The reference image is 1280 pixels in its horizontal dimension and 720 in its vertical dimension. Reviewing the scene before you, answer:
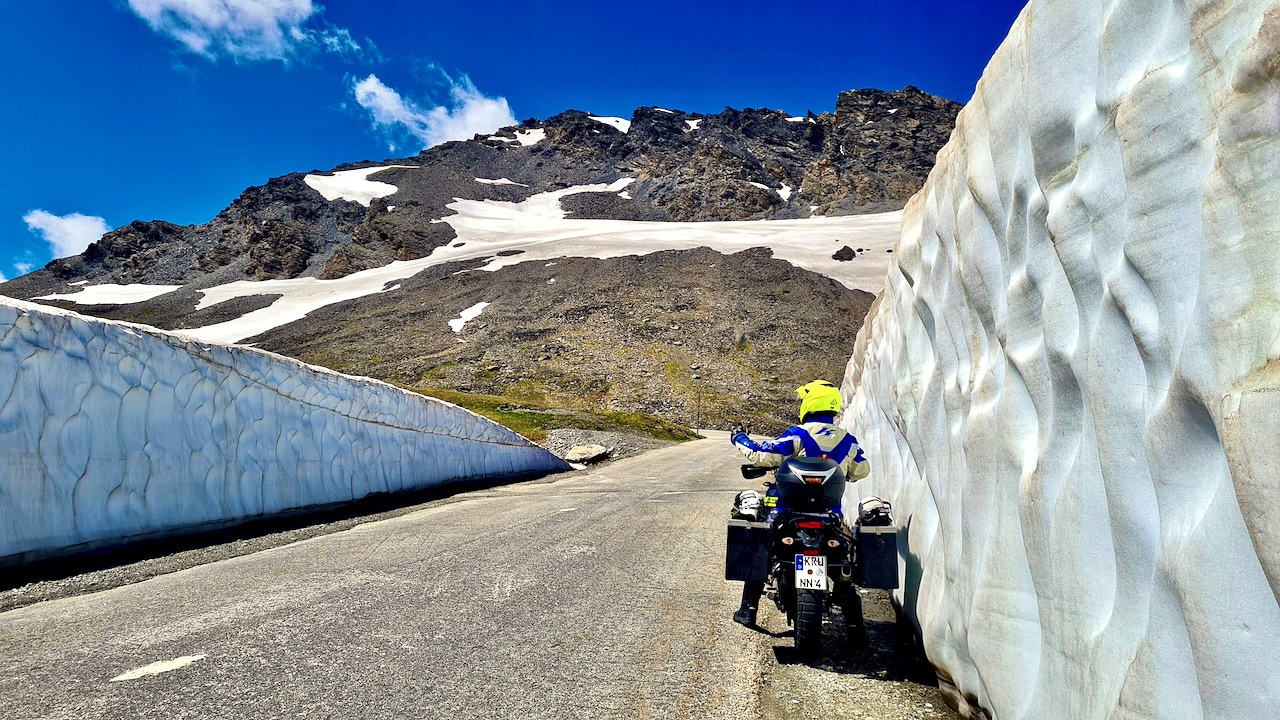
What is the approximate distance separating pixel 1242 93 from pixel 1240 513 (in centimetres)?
108

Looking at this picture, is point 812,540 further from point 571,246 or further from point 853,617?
point 571,246

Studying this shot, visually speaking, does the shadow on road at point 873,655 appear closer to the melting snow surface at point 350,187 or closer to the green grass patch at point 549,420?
the green grass patch at point 549,420

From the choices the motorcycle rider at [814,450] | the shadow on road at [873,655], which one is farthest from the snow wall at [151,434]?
the shadow on road at [873,655]

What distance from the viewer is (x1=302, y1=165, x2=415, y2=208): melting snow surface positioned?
382 feet

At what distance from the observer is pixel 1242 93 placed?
1748mm

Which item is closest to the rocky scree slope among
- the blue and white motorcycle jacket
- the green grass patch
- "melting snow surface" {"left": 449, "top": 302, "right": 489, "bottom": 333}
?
"melting snow surface" {"left": 449, "top": 302, "right": 489, "bottom": 333}

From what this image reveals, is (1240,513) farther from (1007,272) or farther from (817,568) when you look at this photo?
(817,568)

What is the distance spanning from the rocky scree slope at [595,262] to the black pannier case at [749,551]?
1648 inches

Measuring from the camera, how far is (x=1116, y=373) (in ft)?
7.64

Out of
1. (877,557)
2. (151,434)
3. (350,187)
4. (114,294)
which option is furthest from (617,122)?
(877,557)

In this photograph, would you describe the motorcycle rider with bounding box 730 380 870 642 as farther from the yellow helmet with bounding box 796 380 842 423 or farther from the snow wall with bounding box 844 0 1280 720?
the snow wall with bounding box 844 0 1280 720

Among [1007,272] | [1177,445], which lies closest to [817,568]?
[1007,272]

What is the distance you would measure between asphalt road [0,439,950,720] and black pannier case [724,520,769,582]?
0.47 m

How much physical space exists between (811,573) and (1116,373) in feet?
7.99
